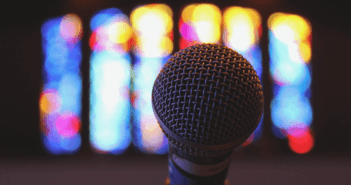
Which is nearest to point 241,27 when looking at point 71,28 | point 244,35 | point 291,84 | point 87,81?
point 244,35

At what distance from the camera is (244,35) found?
3.38 m

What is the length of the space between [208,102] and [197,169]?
0.54ft

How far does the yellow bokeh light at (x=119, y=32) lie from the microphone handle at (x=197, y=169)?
2.99 m

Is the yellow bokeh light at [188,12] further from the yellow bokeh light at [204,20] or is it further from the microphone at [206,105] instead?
the microphone at [206,105]

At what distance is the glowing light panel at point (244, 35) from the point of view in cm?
333

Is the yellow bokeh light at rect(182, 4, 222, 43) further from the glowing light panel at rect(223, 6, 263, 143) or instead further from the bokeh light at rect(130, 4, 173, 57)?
the bokeh light at rect(130, 4, 173, 57)

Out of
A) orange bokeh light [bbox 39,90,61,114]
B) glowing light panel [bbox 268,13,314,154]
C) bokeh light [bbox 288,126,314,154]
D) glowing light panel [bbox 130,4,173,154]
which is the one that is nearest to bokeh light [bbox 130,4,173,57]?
glowing light panel [bbox 130,4,173,154]

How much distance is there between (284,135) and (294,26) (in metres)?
1.65

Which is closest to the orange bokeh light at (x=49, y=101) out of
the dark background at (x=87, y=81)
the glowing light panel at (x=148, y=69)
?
the dark background at (x=87, y=81)

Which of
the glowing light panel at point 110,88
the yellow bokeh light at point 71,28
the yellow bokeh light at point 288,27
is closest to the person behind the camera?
the glowing light panel at point 110,88

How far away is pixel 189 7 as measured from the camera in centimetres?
345

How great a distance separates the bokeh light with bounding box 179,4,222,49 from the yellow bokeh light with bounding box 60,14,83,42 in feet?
4.90

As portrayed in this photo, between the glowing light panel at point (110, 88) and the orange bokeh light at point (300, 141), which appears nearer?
the glowing light panel at point (110, 88)
